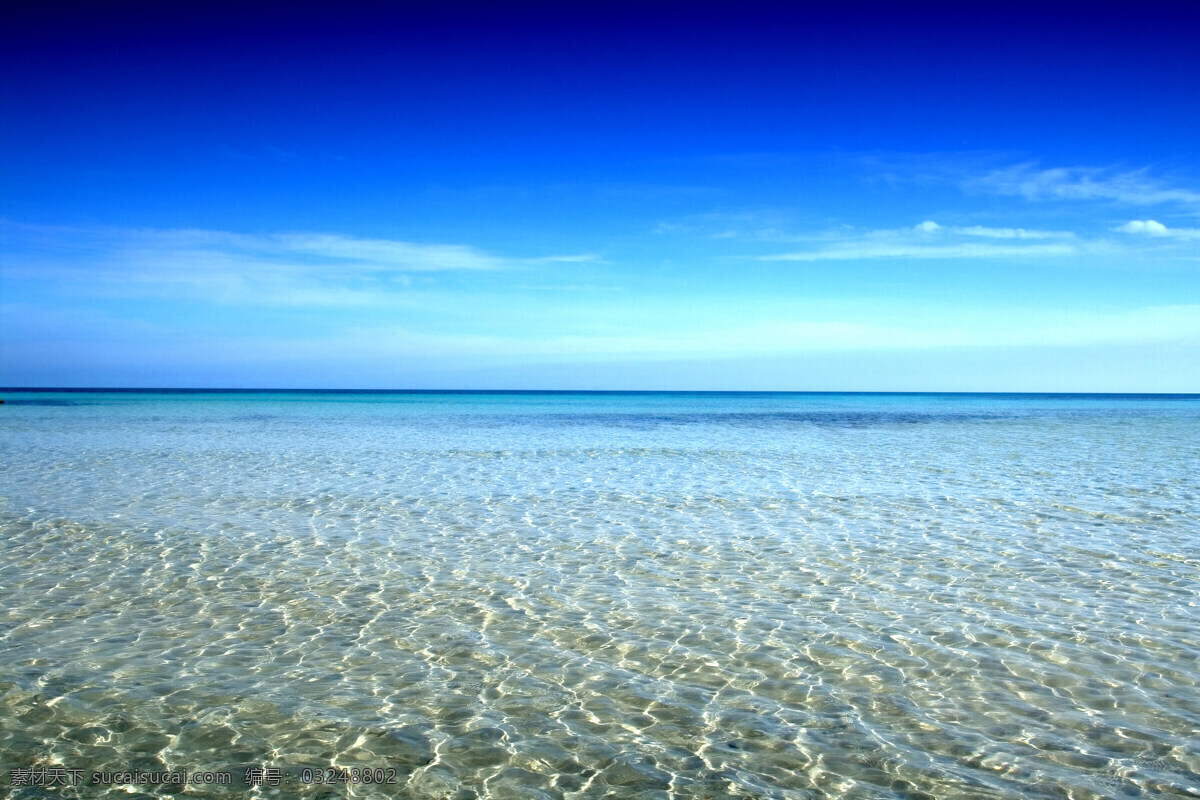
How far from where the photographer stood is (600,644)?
293 inches

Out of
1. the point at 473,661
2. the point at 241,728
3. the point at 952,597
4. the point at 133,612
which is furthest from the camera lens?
the point at 952,597

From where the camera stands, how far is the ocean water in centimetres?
512

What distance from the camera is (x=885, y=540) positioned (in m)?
12.1

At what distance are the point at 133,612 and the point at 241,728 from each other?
353 cm

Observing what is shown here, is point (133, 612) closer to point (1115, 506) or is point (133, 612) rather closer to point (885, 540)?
point (885, 540)

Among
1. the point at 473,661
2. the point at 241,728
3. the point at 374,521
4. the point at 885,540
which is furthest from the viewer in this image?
the point at 374,521

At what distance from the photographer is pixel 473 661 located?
6.98m

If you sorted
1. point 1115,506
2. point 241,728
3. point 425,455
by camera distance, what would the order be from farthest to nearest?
point 425,455
point 1115,506
point 241,728

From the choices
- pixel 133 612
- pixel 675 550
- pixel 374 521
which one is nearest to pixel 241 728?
pixel 133 612

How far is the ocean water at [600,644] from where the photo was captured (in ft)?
16.8

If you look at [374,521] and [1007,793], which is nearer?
[1007,793]

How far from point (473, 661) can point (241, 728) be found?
1.96 meters

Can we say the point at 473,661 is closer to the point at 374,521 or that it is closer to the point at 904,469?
the point at 374,521

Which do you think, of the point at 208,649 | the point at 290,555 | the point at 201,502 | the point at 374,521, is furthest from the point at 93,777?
the point at 201,502
